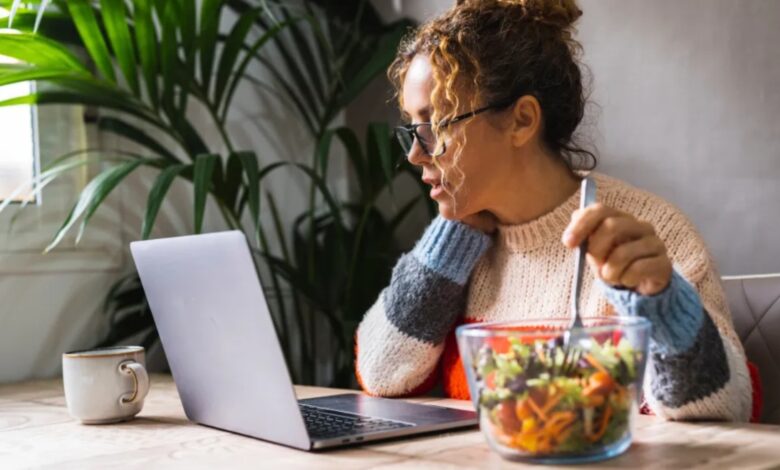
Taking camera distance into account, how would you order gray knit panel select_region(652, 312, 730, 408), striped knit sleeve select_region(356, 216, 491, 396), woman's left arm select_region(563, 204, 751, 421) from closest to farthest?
woman's left arm select_region(563, 204, 751, 421) < gray knit panel select_region(652, 312, 730, 408) < striped knit sleeve select_region(356, 216, 491, 396)

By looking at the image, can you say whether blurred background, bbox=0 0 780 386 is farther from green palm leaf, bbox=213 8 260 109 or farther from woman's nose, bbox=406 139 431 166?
woman's nose, bbox=406 139 431 166

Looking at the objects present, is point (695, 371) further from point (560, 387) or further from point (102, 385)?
point (102, 385)

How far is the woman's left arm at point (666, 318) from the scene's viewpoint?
0.84 meters

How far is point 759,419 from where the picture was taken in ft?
4.13

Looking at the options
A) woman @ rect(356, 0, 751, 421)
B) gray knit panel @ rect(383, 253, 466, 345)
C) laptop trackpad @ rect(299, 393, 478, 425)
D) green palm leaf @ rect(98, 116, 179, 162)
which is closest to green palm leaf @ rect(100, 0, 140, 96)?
green palm leaf @ rect(98, 116, 179, 162)

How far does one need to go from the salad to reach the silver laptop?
0.20 meters

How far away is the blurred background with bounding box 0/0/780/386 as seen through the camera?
1.62 meters

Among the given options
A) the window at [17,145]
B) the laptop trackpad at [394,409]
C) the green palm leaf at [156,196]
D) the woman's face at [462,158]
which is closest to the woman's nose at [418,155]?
the woman's face at [462,158]

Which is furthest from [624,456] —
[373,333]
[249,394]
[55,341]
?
[55,341]

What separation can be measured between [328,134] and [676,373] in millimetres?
1131

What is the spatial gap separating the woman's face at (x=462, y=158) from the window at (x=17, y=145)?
0.93 metres

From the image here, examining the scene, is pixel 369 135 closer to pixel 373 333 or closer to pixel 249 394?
pixel 373 333

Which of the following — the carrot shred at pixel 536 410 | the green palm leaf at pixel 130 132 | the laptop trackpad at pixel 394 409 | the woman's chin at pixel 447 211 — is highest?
the green palm leaf at pixel 130 132

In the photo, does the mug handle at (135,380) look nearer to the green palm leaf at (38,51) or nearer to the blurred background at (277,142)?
the blurred background at (277,142)
